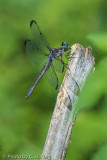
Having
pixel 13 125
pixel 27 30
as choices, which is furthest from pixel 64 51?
pixel 27 30

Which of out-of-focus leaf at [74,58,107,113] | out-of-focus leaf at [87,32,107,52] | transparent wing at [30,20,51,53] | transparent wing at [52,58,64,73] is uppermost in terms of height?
transparent wing at [30,20,51,53]

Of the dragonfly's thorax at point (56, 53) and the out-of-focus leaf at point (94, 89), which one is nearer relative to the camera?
the out-of-focus leaf at point (94, 89)

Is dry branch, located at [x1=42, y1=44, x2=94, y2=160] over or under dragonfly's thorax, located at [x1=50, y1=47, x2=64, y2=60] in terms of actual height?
under

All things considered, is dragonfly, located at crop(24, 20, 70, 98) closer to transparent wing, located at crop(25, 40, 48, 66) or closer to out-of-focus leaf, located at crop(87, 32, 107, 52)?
transparent wing, located at crop(25, 40, 48, 66)

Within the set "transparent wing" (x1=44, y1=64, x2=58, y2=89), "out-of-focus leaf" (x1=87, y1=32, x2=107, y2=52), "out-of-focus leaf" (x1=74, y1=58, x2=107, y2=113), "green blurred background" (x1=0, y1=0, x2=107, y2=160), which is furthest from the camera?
"transparent wing" (x1=44, y1=64, x2=58, y2=89)

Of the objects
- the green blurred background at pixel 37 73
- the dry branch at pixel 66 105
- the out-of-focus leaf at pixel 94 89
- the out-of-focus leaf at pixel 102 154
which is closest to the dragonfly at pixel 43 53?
the green blurred background at pixel 37 73

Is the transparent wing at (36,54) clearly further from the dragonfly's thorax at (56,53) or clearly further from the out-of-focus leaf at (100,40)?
the out-of-focus leaf at (100,40)

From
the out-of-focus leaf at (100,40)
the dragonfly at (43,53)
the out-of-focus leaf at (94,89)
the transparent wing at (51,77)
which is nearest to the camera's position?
the out-of-focus leaf at (94,89)

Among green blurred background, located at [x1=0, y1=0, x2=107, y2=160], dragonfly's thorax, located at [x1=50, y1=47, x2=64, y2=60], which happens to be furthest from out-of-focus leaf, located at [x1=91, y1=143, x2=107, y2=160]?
dragonfly's thorax, located at [x1=50, y1=47, x2=64, y2=60]
